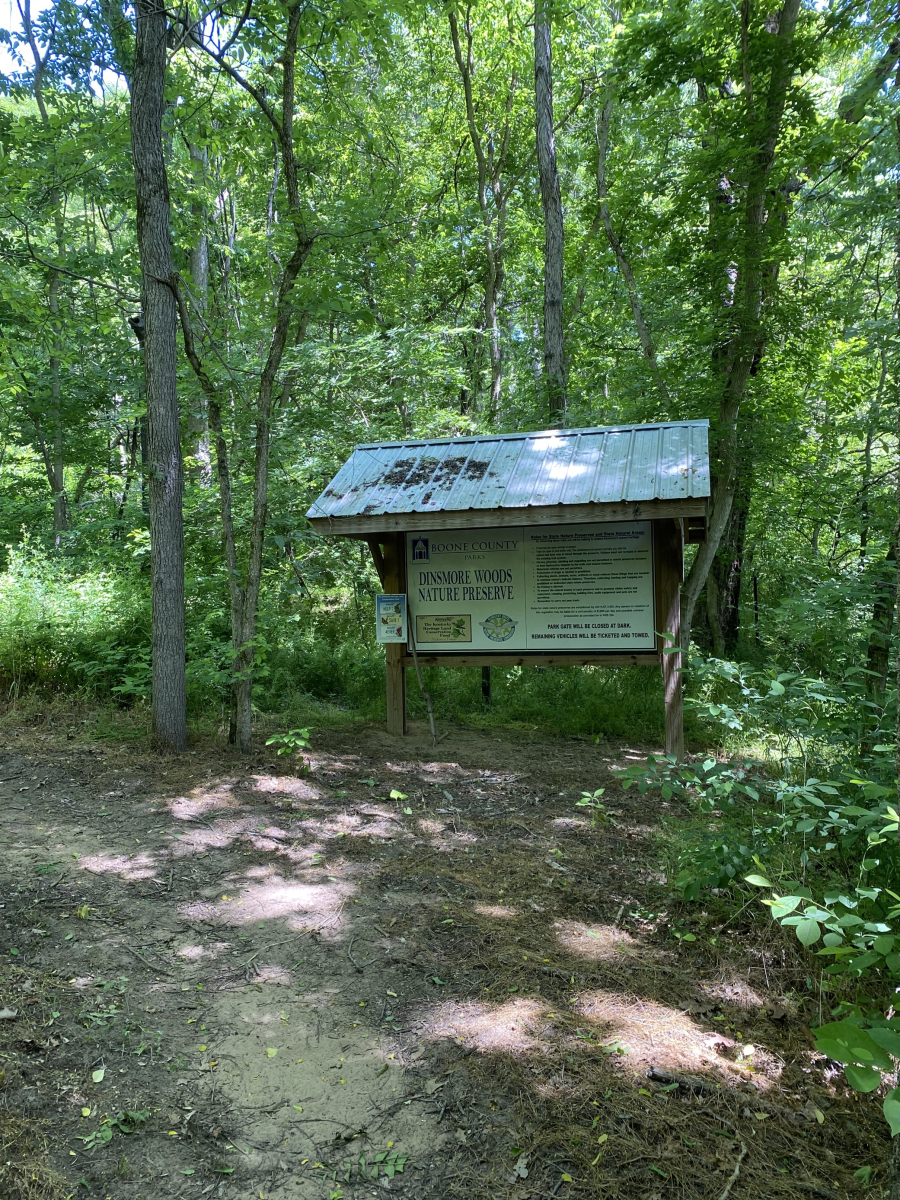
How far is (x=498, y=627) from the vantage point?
752 centimetres

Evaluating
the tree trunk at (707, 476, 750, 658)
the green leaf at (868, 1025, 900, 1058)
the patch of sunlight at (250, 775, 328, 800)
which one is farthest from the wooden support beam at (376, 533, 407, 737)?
the green leaf at (868, 1025, 900, 1058)

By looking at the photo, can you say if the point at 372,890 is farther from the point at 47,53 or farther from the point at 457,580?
the point at 47,53

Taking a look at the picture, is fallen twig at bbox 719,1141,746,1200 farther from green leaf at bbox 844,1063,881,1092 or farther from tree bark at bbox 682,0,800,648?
tree bark at bbox 682,0,800,648

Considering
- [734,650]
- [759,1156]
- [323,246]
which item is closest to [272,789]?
[759,1156]

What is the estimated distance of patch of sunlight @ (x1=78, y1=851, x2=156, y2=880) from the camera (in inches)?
171

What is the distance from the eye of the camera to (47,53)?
11.7 metres

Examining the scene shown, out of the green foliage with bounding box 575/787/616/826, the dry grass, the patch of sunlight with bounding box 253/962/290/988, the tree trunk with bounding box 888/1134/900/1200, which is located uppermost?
the tree trunk with bounding box 888/1134/900/1200

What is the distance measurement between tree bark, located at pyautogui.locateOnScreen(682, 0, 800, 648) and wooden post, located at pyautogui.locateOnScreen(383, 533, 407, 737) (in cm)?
319

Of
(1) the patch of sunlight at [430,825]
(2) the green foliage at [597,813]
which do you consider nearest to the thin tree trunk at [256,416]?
(1) the patch of sunlight at [430,825]

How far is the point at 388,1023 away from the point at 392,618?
4.99 m

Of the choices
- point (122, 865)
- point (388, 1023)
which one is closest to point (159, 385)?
point (122, 865)

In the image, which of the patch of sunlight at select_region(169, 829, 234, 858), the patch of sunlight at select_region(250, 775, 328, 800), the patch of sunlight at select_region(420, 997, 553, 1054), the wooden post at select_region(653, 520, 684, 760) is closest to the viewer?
the patch of sunlight at select_region(420, 997, 553, 1054)

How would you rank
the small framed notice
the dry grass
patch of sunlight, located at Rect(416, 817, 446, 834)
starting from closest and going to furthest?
the dry grass → patch of sunlight, located at Rect(416, 817, 446, 834) → the small framed notice

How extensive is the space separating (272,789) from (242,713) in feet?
3.31
